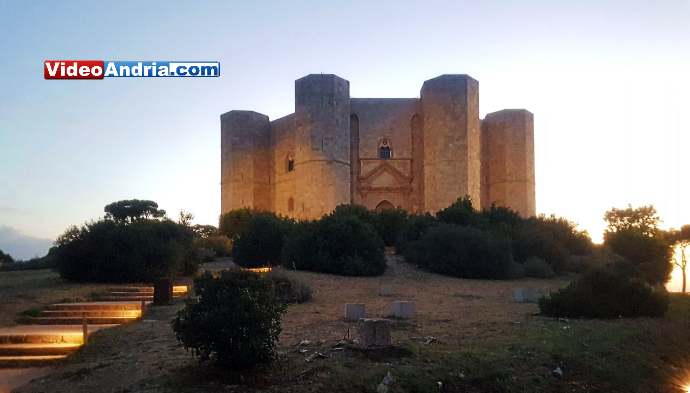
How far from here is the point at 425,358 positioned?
7.52 m

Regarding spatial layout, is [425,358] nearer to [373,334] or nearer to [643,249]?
[373,334]

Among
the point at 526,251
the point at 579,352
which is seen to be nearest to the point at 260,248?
the point at 526,251

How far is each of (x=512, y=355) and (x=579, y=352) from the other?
3.90 feet

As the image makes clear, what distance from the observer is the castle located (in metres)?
40.4

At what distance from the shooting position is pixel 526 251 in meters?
25.4

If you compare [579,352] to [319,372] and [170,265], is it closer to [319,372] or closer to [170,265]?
[319,372]

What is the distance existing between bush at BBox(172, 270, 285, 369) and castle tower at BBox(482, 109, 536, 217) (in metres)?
39.5

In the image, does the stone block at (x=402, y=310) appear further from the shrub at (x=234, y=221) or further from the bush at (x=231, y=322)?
the shrub at (x=234, y=221)

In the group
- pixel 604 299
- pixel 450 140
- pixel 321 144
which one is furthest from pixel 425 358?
pixel 450 140

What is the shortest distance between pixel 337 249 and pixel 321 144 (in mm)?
20911

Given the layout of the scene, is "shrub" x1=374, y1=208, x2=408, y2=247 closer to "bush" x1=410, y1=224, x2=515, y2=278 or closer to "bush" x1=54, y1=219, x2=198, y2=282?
"bush" x1=410, y1=224, x2=515, y2=278

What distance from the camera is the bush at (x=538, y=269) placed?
74.6ft

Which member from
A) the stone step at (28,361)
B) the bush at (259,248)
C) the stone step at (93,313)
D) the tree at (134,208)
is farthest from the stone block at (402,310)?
the tree at (134,208)

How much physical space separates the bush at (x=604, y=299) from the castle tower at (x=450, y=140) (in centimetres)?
2782
